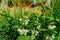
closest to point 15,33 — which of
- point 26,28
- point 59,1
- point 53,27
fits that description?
point 26,28

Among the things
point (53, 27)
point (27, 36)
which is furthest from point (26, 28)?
point (53, 27)

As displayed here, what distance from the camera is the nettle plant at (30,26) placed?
3594 mm

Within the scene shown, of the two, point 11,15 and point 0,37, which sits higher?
point 11,15

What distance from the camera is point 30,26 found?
361 cm

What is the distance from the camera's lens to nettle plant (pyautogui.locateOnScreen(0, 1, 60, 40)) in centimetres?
359

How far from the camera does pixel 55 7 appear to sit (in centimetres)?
388

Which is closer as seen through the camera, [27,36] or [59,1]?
[27,36]

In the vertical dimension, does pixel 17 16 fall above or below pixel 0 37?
above

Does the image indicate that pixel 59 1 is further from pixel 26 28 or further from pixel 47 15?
pixel 26 28

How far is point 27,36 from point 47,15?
1.60 ft

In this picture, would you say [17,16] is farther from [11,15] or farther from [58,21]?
[58,21]

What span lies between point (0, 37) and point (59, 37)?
84 cm

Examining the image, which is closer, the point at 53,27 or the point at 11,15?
the point at 53,27

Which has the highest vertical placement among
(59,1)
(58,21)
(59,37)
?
(59,1)
